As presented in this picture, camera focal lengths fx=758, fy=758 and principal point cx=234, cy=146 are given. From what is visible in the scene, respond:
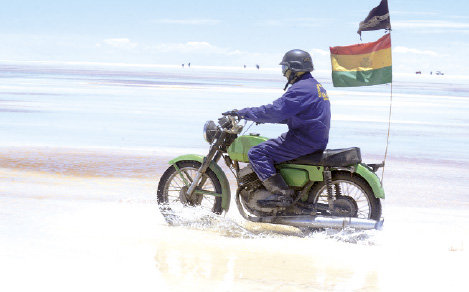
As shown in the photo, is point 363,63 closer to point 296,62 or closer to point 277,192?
point 296,62

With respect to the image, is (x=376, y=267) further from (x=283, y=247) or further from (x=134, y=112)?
(x=134, y=112)

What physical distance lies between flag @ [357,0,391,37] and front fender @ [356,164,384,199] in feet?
5.55

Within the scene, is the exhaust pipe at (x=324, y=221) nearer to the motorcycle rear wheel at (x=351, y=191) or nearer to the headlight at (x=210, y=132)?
the motorcycle rear wheel at (x=351, y=191)

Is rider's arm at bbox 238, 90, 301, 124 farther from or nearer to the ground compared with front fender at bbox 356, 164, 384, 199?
farther from the ground

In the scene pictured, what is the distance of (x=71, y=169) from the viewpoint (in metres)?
11.8

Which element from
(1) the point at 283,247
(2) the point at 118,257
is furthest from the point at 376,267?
(2) the point at 118,257

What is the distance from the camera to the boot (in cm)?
716

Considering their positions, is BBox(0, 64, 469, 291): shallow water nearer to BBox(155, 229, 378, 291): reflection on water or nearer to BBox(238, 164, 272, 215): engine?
BBox(155, 229, 378, 291): reflection on water

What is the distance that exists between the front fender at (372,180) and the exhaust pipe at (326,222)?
0.85ft

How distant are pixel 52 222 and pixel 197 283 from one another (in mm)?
2674

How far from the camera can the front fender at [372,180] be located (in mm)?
7125

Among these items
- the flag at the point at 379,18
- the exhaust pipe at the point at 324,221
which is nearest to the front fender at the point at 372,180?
the exhaust pipe at the point at 324,221

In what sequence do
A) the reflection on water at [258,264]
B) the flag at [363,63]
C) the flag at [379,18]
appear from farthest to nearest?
the flag at [379,18], the flag at [363,63], the reflection on water at [258,264]

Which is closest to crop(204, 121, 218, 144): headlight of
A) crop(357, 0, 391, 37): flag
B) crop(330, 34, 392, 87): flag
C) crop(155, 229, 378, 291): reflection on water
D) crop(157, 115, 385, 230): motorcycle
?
crop(157, 115, 385, 230): motorcycle
